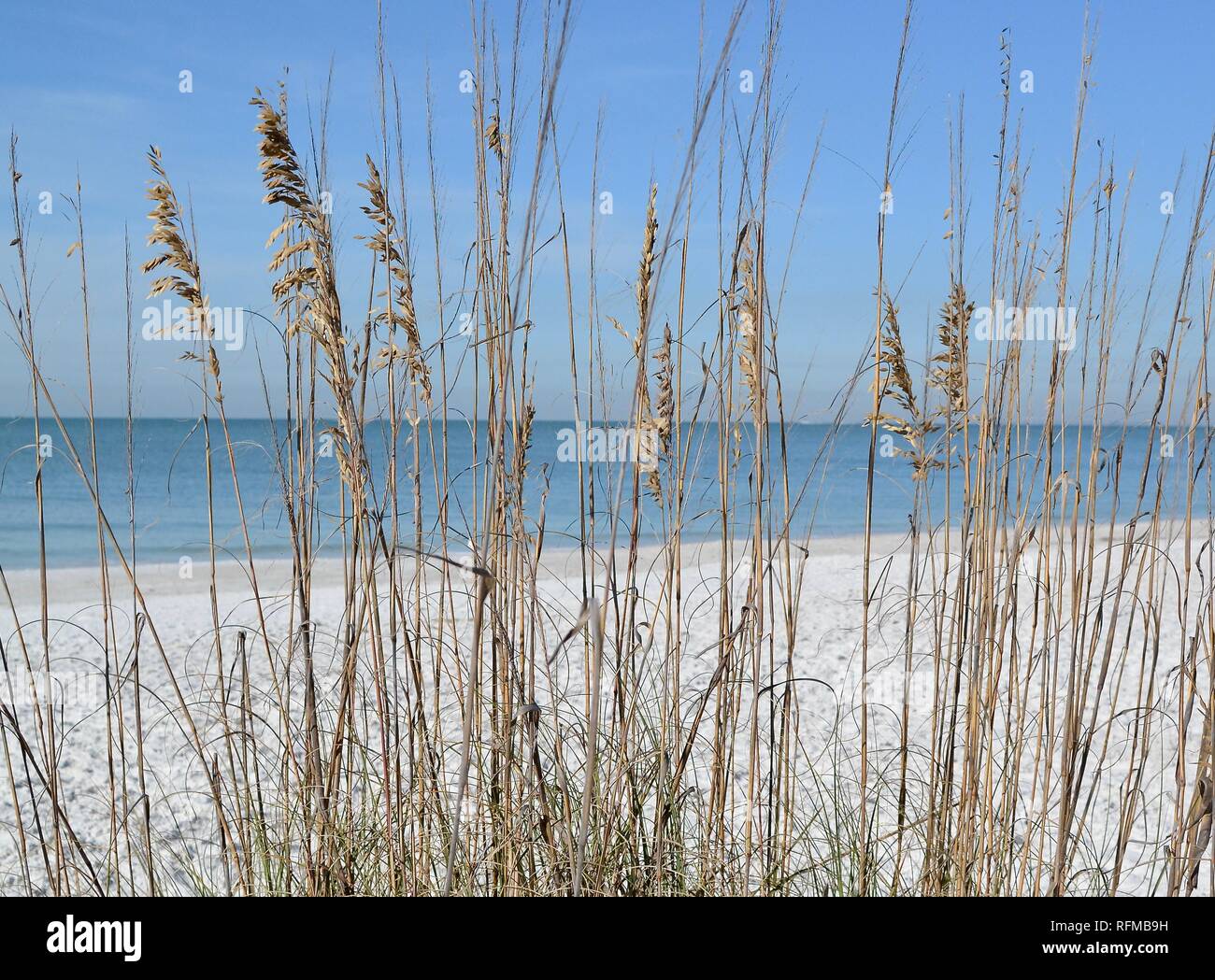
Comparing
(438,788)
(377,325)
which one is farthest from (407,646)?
(377,325)

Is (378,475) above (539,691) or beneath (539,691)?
above

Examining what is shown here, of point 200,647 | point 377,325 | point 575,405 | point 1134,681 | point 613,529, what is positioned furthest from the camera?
point 200,647

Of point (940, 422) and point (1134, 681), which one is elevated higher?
point (940, 422)

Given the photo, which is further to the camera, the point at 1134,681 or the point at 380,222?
the point at 1134,681

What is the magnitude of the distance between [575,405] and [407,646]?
0.49m

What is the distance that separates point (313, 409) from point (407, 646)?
0.41 metres

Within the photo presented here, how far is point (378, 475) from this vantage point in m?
1.81

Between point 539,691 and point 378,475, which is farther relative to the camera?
point 539,691

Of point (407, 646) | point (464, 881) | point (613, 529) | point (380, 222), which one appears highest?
point (380, 222)

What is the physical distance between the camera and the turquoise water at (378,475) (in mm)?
1604

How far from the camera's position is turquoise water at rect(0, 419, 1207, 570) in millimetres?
1604
